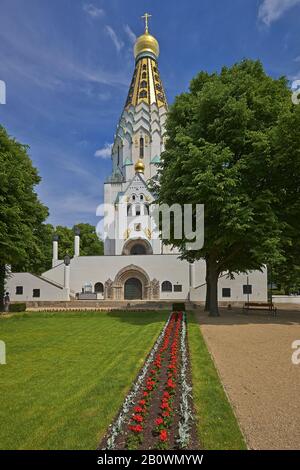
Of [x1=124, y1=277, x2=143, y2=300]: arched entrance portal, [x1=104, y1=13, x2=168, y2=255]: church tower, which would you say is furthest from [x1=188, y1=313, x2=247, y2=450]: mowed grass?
[x1=104, y1=13, x2=168, y2=255]: church tower

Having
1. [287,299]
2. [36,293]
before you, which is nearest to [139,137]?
[36,293]

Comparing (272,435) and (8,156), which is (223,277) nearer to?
(8,156)

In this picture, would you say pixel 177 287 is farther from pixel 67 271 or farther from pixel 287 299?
pixel 67 271

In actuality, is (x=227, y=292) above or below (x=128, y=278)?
below

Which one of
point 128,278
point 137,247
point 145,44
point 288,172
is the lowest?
point 128,278

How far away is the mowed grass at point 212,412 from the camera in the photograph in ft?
15.6

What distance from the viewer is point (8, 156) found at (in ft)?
72.4

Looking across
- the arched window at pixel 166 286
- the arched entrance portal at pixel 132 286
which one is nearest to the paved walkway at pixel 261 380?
the arched window at pixel 166 286

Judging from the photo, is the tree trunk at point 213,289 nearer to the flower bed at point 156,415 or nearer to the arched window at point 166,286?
the flower bed at point 156,415

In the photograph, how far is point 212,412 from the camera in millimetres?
5773

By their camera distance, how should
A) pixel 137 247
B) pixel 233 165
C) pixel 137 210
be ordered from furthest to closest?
pixel 137 210
pixel 137 247
pixel 233 165

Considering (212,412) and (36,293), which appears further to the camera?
(36,293)

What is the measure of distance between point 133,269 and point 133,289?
2.57 metres

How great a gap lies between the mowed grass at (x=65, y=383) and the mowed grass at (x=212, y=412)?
4.80 ft
